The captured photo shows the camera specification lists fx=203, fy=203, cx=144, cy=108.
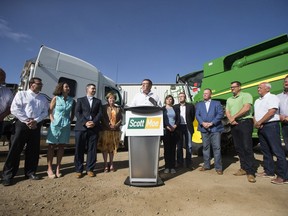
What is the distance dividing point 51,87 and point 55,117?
2.40 meters

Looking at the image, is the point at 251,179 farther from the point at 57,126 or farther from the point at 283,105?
the point at 57,126

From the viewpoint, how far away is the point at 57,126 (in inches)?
161

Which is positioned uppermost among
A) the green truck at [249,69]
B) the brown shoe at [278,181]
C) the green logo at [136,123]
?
the green truck at [249,69]

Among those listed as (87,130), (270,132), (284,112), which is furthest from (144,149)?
(284,112)

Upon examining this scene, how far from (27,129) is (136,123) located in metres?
2.04

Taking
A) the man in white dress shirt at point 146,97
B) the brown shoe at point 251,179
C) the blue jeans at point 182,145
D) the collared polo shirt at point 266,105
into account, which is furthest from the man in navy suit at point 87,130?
the collared polo shirt at point 266,105

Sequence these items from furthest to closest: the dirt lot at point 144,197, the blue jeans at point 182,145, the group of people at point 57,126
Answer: the blue jeans at point 182,145 < the group of people at point 57,126 < the dirt lot at point 144,197

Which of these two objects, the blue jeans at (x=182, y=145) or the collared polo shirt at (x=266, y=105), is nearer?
the collared polo shirt at (x=266, y=105)

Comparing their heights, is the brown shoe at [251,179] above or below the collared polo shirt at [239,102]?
below

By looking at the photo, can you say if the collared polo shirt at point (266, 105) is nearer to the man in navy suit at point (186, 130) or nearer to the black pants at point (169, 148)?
the man in navy suit at point (186, 130)

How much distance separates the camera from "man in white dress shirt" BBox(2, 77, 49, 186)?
361 cm

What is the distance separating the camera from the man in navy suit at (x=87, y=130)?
13.6ft

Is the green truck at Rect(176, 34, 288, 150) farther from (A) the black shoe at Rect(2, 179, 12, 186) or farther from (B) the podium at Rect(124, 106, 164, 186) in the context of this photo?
(A) the black shoe at Rect(2, 179, 12, 186)

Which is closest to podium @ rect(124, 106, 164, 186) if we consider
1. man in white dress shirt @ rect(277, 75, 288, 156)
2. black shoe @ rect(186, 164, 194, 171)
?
black shoe @ rect(186, 164, 194, 171)
